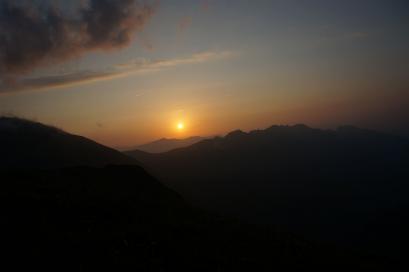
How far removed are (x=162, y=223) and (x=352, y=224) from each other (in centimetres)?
17060

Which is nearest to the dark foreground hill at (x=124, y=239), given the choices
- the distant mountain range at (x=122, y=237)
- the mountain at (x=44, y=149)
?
the distant mountain range at (x=122, y=237)

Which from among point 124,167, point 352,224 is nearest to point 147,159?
point 352,224

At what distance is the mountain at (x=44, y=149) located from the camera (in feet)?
395

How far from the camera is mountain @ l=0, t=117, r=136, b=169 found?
395 feet

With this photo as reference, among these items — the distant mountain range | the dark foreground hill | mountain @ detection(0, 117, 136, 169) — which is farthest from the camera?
mountain @ detection(0, 117, 136, 169)

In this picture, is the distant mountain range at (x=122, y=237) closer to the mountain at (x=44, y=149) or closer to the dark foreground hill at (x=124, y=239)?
the dark foreground hill at (x=124, y=239)

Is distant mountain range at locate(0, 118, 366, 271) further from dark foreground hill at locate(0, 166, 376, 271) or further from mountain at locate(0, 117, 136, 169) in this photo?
mountain at locate(0, 117, 136, 169)

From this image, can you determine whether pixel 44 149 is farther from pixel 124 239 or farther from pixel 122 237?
pixel 124 239

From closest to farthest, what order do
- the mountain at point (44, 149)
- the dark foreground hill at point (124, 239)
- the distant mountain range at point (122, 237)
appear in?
the dark foreground hill at point (124, 239)
the distant mountain range at point (122, 237)
the mountain at point (44, 149)

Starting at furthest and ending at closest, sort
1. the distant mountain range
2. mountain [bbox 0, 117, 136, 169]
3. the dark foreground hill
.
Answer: mountain [bbox 0, 117, 136, 169]
the distant mountain range
the dark foreground hill

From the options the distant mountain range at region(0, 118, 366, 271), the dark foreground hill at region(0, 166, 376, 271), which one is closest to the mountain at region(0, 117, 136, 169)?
the distant mountain range at region(0, 118, 366, 271)

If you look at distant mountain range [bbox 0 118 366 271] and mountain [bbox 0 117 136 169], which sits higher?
mountain [bbox 0 117 136 169]

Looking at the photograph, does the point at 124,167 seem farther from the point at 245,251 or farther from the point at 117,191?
the point at 245,251

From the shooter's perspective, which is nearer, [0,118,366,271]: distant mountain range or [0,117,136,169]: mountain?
[0,118,366,271]: distant mountain range
